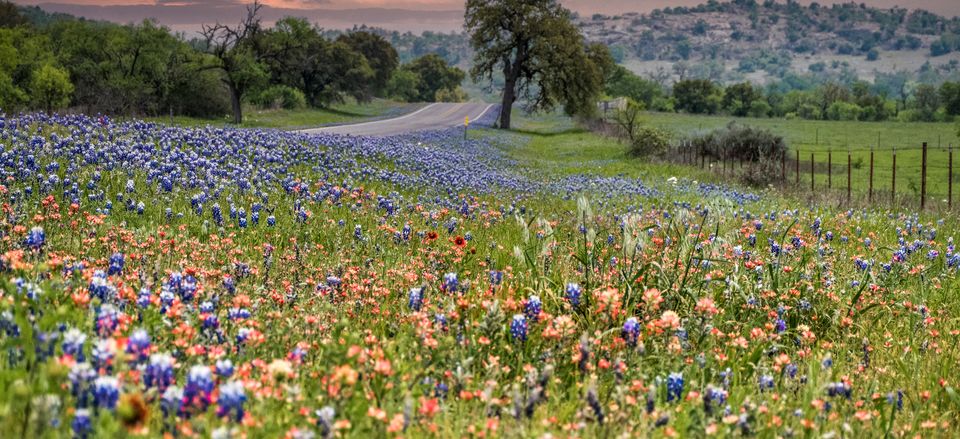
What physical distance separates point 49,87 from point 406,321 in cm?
4686

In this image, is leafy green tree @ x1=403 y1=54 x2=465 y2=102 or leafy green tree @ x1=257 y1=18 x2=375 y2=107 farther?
leafy green tree @ x1=403 y1=54 x2=465 y2=102

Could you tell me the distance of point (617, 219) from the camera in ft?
34.4

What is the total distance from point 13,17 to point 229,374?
377ft

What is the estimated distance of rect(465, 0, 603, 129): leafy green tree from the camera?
6134 cm

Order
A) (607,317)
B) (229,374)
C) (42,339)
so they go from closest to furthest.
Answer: (42,339) → (229,374) → (607,317)

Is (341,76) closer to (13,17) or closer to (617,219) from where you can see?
(13,17)

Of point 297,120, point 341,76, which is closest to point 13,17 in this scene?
point 341,76

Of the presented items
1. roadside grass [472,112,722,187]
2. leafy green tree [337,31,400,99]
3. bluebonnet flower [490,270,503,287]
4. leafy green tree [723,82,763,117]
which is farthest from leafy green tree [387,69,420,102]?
bluebonnet flower [490,270,503,287]

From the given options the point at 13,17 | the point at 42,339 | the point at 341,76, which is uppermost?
the point at 13,17

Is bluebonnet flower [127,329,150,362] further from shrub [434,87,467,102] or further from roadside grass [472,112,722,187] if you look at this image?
shrub [434,87,467,102]

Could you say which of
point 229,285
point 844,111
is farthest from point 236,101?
point 844,111

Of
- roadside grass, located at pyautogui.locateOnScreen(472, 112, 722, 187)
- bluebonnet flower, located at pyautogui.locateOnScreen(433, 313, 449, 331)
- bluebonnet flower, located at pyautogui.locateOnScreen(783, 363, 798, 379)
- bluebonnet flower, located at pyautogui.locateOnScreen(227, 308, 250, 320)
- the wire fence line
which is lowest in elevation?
the wire fence line

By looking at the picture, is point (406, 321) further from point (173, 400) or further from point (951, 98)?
point (951, 98)

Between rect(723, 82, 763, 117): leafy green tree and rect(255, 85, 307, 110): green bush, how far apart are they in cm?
10166
